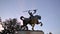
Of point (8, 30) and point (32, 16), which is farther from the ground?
point (32, 16)

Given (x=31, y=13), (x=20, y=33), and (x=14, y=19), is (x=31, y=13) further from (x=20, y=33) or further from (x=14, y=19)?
(x=14, y=19)

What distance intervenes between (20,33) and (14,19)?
15905 millimetres

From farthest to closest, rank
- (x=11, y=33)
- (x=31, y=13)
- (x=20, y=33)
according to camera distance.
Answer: (x=11, y=33) → (x=31, y=13) → (x=20, y=33)

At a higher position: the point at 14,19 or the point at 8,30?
the point at 14,19

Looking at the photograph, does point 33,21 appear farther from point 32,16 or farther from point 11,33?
point 11,33

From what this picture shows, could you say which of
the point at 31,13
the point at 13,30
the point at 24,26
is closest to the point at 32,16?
the point at 31,13

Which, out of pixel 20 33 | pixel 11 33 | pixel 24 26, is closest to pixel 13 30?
pixel 11 33

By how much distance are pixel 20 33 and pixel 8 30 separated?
50.8ft

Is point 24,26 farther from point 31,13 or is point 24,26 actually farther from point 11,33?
point 11,33

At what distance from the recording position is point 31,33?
13.9 metres

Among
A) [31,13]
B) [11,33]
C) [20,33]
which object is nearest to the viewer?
[20,33]

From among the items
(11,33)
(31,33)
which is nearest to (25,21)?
(31,33)

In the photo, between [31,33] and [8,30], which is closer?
[31,33]

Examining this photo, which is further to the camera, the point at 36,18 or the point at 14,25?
the point at 14,25
